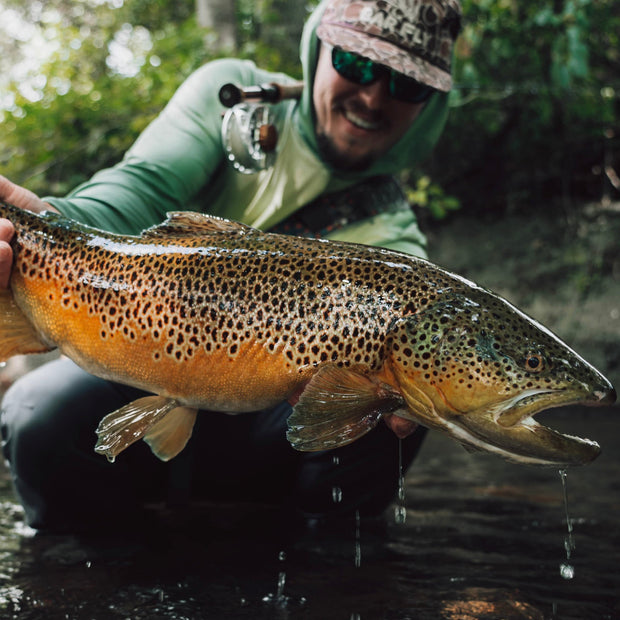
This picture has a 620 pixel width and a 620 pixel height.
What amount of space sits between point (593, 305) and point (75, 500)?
4990mm

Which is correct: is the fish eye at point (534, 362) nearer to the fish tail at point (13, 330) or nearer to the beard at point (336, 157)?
the fish tail at point (13, 330)

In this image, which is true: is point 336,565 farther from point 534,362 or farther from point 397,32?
point 397,32

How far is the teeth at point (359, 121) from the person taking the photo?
2650 millimetres

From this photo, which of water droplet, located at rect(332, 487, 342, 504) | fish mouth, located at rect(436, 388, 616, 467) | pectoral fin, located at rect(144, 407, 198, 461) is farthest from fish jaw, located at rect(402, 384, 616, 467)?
water droplet, located at rect(332, 487, 342, 504)

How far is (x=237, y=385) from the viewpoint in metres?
1.64

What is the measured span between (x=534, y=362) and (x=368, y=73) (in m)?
1.43

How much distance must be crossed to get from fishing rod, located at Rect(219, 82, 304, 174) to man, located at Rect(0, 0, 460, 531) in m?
0.11

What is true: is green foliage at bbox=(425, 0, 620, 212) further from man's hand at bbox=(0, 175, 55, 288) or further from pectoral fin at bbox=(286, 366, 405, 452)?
pectoral fin at bbox=(286, 366, 405, 452)

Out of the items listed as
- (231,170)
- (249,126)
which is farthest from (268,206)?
(249,126)

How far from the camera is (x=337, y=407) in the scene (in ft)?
4.98

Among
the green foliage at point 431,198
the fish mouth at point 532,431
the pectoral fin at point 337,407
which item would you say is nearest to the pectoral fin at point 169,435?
the pectoral fin at point 337,407

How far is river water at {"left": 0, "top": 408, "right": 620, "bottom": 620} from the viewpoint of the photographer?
1771 millimetres

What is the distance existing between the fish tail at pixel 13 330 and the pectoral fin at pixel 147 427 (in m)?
0.33

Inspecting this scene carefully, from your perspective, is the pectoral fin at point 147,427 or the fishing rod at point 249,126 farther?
the fishing rod at point 249,126
